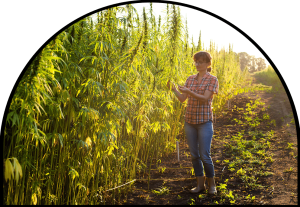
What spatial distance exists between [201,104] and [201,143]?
0.46m

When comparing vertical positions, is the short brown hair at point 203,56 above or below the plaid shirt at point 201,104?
above

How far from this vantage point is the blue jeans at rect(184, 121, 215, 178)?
98.2 inches

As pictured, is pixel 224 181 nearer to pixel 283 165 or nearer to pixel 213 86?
pixel 283 165

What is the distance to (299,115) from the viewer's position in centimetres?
141

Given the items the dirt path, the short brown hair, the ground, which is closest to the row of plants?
the ground

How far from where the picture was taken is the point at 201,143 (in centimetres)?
251

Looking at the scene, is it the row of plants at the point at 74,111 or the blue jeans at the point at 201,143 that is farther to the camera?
the blue jeans at the point at 201,143

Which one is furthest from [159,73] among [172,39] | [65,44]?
[65,44]

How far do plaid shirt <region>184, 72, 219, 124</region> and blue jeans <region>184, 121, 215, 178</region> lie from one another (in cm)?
7

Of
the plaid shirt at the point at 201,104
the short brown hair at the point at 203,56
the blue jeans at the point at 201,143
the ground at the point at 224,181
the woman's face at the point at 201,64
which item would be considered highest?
the short brown hair at the point at 203,56

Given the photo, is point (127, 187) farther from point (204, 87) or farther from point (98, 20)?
point (98, 20)

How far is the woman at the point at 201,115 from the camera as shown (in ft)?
8.17

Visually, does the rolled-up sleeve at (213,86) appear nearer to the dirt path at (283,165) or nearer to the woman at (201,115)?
the woman at (201,115)

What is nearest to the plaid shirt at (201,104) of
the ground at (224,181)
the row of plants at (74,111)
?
the row of plants at (74,111)
